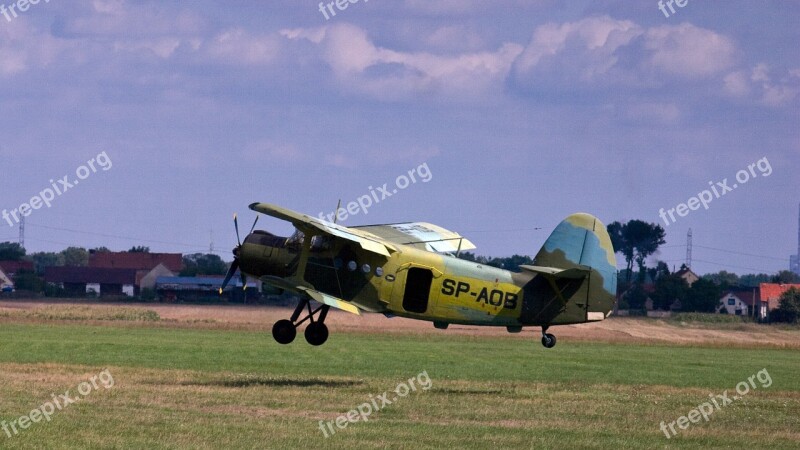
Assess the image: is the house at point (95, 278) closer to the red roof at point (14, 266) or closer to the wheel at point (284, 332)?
the red roof at point (14, 266)

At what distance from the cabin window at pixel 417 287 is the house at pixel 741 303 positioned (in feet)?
239

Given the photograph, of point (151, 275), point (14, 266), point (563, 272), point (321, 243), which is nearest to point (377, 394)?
point (321, 243)

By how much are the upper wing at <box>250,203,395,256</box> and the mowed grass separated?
3050 mm

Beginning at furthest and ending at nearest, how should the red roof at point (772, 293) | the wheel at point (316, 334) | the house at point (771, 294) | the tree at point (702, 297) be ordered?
the red roof at point (772, 293)
the tree at point (702, 297)
the house at point (771, 294)
the wheel at point (316, 334)

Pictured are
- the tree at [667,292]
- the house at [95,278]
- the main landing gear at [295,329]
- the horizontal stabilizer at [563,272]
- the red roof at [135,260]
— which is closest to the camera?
the horizontal stabilizer at [563,272]

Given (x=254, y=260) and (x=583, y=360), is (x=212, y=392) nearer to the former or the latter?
Answer: (x=254, y=260)

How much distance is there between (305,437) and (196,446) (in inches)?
78.3

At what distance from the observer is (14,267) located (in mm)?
133500

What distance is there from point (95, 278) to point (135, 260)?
20.3 ft

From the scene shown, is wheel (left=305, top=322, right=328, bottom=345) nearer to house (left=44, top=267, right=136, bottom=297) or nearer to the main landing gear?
the main landing gear

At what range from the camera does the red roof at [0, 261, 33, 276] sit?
129512mm

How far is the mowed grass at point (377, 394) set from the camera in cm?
2080

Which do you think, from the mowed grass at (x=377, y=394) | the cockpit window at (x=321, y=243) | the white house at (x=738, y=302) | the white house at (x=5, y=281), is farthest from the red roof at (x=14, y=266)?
the cockpit window at (x=321, y=243)

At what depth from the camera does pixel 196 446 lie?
63.3ft
